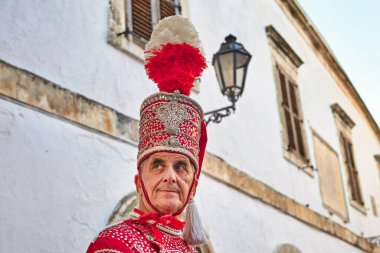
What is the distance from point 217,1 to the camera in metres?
6.81

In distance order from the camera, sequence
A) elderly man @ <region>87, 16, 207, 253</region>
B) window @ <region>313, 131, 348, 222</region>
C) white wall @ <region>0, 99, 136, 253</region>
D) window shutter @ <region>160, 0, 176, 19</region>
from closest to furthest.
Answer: elderly man @ <region>87, 16, 207, 253</region> → white wall @ <region>0, 99, 136, 253</region> → window shutter @ <region>160, 0, 176, 19</region> → window @ <region>313, 131, 348, 222</region>

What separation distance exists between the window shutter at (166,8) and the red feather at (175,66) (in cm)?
310

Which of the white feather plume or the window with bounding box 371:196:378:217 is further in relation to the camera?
the window with bounding box 371:196:378:217

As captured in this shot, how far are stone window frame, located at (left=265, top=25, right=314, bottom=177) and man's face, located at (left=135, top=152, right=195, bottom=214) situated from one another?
5.34 meters

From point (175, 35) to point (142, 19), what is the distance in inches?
108

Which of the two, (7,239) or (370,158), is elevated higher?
(370,158)

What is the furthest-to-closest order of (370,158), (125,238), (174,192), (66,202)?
1. (370,158)
2. (66,202)
3. (174,192)
4. (125,238)

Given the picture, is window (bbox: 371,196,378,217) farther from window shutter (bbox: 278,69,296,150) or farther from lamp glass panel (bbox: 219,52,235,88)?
lamp glass panel (bbox: 219,52,235,88)

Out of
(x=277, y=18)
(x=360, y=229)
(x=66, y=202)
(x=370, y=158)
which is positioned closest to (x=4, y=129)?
(x=66, y=202)

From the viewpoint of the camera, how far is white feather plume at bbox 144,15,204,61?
2395mm

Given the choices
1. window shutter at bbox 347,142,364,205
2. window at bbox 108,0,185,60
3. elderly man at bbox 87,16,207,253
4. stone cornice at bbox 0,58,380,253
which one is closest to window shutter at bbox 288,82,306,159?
stone cornice at bbox 0,58,380,253

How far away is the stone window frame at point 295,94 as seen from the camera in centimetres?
771

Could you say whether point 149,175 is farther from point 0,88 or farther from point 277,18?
point 277,18

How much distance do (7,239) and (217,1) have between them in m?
4.83
